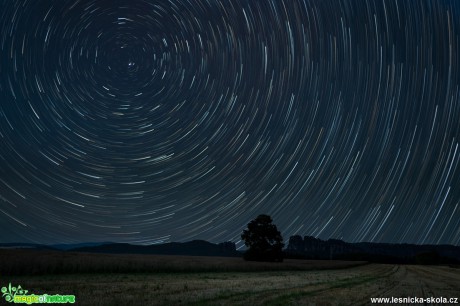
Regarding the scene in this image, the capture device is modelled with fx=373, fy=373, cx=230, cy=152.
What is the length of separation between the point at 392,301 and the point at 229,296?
666cm

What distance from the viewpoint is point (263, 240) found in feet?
202

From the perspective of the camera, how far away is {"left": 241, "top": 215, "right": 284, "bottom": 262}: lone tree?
60.3 m

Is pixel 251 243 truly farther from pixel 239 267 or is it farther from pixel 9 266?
pixel 9 266

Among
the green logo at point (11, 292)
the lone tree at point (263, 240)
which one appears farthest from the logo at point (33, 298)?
the lone tree at point (263, 240)

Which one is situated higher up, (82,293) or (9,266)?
(9,266)

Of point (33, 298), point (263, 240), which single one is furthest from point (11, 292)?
point (263, 240)

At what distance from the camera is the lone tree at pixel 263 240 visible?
60281 millimetres

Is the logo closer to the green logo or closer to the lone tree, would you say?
the green logo

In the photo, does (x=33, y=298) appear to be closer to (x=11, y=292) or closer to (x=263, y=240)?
(x=11, y=292)

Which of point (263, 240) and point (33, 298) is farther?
point (263, 240)

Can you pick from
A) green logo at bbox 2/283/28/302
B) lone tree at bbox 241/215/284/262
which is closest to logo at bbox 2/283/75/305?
green logo at bbox 2/283/28/302

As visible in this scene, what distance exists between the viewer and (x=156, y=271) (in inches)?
1206

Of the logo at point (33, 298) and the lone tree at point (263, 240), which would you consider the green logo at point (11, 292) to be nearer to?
the logo at point (33, 298)

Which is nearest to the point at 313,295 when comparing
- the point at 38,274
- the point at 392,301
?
the point at 392,301
